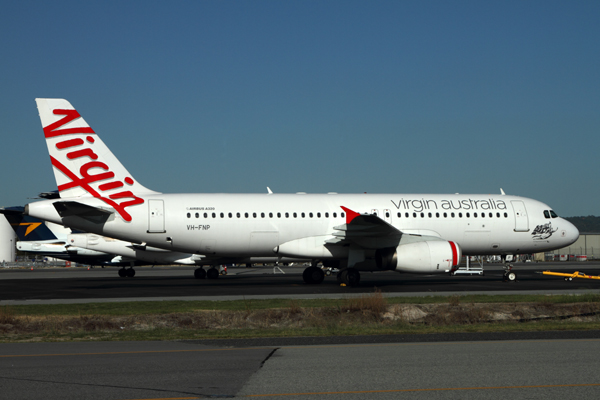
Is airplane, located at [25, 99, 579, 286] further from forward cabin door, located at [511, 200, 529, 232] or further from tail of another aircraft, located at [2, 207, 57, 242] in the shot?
tail of another aircraft, located at [2, 207, 57, 242]

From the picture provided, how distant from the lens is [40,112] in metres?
26.3

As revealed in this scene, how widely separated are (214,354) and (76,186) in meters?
18.7

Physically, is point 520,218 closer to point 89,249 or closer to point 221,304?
point 221,304

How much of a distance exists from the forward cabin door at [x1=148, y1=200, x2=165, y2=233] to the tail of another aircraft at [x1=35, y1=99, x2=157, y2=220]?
1.81ft

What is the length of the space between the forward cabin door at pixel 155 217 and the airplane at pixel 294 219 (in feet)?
0.14

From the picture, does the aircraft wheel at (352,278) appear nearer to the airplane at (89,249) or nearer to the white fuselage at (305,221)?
the white fuselage at (305,221)

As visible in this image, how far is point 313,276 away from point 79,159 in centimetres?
1207

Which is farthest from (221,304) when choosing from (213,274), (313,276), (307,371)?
(213,274)

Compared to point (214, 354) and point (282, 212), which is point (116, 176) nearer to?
point (282, 212)

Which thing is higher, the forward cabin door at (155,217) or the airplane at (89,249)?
the forward cabin door at (155,217)

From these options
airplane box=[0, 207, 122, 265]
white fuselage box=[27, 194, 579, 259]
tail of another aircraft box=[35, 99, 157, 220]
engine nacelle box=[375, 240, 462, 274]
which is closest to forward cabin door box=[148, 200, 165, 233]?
white fuselage box=[27, 194, 579, 259]

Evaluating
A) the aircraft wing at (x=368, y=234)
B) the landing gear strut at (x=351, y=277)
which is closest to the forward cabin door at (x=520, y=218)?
the aircraft wing at (x=368, y=234)

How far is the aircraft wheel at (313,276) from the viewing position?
1215 inches

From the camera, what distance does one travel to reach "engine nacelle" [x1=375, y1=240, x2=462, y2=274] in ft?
87.1
